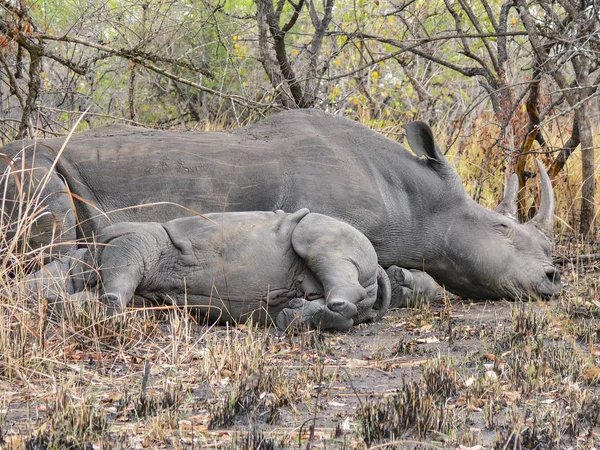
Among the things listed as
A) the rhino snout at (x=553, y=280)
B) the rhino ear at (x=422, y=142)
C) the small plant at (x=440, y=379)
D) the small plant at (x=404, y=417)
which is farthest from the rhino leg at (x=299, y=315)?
the rhino snout at (x=553, y=280)

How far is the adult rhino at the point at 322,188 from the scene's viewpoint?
6.62 m

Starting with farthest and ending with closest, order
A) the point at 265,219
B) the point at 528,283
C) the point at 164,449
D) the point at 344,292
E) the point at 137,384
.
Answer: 1. the point at 528,283
2. the point at 265,219
3. the point at 344,292
4. the point at 137,384
5. the point at 164,449

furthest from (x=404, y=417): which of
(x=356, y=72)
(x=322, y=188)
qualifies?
(x=356, y=72)

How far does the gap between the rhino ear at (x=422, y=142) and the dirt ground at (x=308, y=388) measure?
1.73m

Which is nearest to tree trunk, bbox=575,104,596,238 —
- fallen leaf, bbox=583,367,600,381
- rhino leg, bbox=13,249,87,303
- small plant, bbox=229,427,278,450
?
fallen leaf, bbox=583,367,600,381

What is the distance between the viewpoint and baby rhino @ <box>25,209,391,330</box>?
18.5ft

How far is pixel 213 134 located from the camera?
23.5 feet

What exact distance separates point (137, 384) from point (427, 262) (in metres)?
3.40

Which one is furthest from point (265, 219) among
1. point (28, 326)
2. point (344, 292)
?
point (28, 326)

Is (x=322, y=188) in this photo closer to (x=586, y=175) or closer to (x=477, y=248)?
(x=477, y=248)

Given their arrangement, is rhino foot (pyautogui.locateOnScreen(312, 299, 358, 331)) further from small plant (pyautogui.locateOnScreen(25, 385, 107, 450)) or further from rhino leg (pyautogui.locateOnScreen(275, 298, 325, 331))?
small plant (pyautogui.locateOnScreen(25, 385, 107, 450))

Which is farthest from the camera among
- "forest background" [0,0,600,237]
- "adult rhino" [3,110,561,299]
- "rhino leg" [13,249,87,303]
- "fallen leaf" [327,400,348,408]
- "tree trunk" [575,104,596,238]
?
"tree trunk" [575,104,596,238]

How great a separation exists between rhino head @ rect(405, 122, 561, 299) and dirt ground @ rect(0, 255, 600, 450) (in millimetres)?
1014

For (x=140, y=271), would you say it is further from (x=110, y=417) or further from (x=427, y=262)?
(x=427, y=262)
